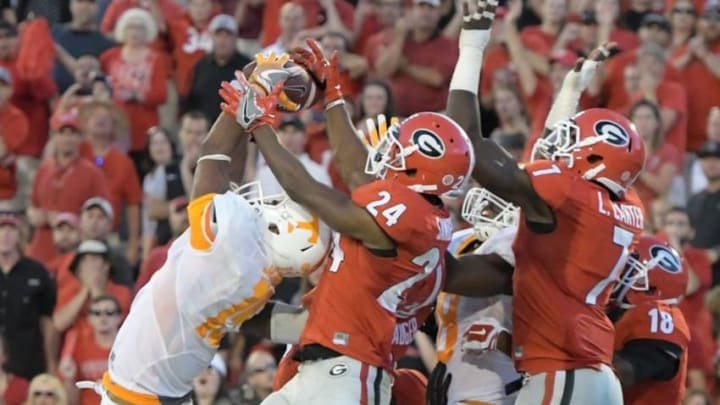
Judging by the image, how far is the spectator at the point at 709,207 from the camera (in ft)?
39.6

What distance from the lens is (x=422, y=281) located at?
23.7 feet

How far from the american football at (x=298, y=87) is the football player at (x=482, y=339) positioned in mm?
957

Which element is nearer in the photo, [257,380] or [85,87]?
[257,380]

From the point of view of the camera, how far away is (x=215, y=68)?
13211 millimetres

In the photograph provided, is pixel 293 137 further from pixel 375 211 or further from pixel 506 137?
pixel 375 211

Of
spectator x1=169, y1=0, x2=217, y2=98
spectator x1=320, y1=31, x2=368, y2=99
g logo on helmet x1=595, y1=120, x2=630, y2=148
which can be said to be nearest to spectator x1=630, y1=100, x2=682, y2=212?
spectator x1=320, y1=31, x2=368, y2=99

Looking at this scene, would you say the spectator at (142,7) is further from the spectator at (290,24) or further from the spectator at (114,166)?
the spectator at (114,166)

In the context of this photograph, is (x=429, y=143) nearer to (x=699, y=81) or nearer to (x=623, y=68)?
(x=623, y=68)

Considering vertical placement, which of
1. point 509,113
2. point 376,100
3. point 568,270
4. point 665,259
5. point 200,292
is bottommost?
point 509,113

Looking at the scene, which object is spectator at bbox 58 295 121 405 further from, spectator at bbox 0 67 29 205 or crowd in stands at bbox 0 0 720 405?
spectator at bbox 0 67 29 205

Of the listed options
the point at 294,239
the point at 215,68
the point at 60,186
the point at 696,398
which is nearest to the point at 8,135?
the point at 60,186

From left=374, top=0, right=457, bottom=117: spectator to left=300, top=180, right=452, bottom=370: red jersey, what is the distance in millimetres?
5928

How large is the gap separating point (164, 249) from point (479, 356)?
4.18 m

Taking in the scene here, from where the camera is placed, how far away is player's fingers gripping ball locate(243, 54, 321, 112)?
23.9 ft
